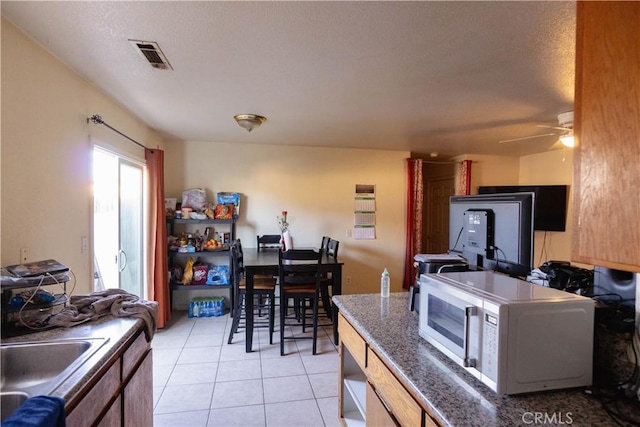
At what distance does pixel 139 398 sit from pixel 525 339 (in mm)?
1769

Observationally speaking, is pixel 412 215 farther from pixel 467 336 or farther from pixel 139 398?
pixel 139 398

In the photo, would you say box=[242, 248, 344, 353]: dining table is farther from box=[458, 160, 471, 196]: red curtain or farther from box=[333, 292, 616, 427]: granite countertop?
box=[458, 160, 471, 196]: red curtain

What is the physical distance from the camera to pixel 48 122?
1.83 m

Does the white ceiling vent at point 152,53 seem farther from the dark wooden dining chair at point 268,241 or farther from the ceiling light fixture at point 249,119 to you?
the dark wooden dining chair at point 268,241

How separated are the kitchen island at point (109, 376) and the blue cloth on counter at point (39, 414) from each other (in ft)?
0.43

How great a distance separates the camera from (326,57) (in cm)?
190

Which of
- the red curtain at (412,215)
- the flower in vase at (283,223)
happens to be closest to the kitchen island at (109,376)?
the flower in vase at (283,223)

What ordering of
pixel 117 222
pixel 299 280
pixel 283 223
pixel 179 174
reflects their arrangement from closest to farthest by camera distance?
pixel 117 222, pixel 299 280, pixel 179 174, pixel 283 223

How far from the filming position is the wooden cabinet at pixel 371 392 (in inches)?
44.2

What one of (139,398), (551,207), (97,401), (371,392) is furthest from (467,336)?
(551,207)

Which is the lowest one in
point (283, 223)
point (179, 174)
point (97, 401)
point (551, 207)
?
point (97, 401)

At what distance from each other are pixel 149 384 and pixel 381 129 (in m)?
3.09

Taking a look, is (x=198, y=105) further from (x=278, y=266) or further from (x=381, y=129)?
(x=381, y=129)

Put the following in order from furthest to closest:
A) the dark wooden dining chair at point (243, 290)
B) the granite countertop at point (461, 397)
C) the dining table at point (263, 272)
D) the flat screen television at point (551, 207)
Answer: the flat screen television at point (551, 207) → the dark wooden dining chair at point (243, 290) → the dining table at point (263, 272) → the granite countertop at point (461, 397)
